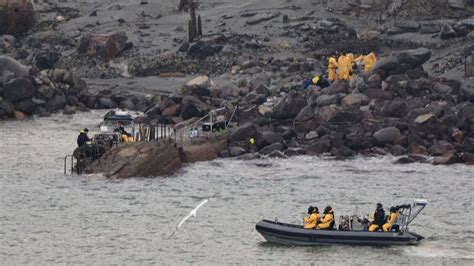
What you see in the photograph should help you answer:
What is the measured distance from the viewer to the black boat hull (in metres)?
57.0

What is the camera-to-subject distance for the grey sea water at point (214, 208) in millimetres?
56719

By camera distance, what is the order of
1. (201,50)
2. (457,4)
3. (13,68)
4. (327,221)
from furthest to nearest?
(457,4)
(201,50)
(13,68)
(327,221)

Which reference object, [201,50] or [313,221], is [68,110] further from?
[313,221]

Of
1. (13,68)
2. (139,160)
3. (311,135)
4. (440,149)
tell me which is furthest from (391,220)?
(13,68)

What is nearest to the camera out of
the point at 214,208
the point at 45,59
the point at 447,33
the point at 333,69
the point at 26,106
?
the point at 214,208

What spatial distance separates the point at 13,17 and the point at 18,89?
2575cm

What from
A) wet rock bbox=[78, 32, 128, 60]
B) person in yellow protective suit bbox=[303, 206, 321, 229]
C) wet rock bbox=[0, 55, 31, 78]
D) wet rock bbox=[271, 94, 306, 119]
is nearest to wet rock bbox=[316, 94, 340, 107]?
wet rock bbox=[271, 94, 306, 119]

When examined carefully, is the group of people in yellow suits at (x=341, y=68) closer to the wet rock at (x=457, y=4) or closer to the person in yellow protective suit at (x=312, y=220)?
the wet rock at (x=457, y=4)

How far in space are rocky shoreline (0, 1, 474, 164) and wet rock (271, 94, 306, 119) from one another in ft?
0.25

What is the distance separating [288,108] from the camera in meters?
81.2

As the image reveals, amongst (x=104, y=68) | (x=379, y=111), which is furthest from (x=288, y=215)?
(x=104, y=68)

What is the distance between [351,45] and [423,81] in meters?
20.0

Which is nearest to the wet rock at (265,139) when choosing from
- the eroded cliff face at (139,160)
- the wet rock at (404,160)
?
the eroded cliff face at (139,160)

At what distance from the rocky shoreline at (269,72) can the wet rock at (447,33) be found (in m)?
0.07
